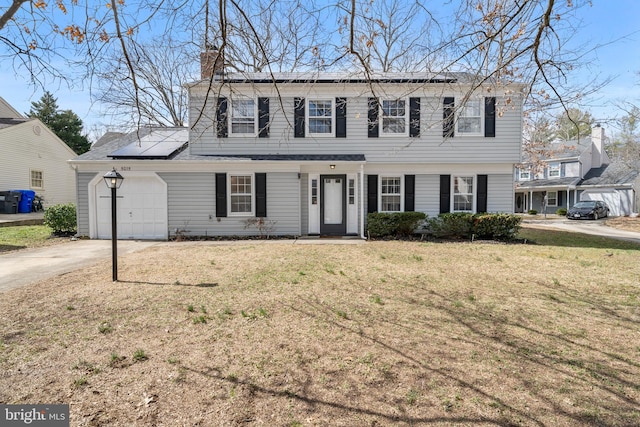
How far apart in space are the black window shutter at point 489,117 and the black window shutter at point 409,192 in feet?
10.1

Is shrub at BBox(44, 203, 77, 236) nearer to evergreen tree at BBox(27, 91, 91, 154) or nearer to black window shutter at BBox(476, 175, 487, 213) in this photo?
black window shutter at BBox(476, 175, 487, 213)

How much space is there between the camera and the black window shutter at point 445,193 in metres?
12.5

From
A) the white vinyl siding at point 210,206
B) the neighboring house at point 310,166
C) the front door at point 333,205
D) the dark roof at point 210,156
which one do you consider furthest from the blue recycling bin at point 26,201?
the front door at point 333,205

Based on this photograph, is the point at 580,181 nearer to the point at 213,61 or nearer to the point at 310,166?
the point at 310,166

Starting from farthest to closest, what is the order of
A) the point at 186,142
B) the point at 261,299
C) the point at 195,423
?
the point at 186,142
the point at 261,299
the point at 195,423

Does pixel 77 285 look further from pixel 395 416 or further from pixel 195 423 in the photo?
pixel 395 416

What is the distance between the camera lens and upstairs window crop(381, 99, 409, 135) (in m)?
12.1

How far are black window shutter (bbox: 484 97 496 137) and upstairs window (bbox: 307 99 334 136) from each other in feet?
18.3

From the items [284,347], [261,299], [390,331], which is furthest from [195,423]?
[261,299]

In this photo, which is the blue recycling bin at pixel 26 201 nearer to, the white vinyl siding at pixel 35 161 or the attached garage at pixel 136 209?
the white vinyl siding at pixel 35 161

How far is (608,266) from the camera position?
7668 mm

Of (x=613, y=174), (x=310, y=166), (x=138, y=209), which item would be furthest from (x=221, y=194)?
(x=613, y=174)

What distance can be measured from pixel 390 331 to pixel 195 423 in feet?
7.85

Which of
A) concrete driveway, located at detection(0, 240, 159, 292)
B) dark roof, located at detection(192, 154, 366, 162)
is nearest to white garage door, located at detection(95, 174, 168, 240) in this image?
concrete driveway, located at detection(0, 240, 159, 292)
